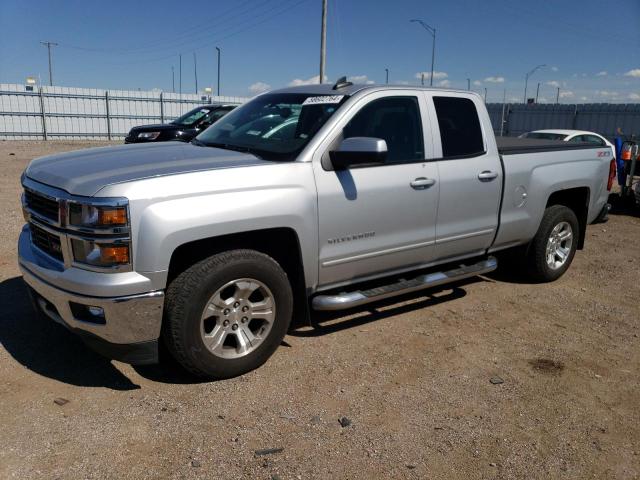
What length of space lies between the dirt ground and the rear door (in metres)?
0.71

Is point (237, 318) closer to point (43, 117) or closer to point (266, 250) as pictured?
point (266, 250)

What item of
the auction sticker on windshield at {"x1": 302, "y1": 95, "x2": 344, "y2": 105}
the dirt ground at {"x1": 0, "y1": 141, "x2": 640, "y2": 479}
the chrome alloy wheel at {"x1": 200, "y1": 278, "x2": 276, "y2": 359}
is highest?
the auction sticker on windshield at {"x1": 302, "y1": 95, "x2": 344, "y2": 105}

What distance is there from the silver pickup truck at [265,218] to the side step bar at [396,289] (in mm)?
14

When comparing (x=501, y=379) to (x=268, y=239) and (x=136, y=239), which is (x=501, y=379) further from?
(x=136, y=239)

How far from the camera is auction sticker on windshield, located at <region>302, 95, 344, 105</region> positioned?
4233 mm

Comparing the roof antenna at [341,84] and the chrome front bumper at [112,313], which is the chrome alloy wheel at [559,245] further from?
the chrome front bumper at [112,313]

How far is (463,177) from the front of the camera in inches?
184

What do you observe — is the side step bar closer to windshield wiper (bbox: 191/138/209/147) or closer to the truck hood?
the truck hood

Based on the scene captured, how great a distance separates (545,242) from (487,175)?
1.35m

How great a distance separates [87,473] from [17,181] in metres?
10.8

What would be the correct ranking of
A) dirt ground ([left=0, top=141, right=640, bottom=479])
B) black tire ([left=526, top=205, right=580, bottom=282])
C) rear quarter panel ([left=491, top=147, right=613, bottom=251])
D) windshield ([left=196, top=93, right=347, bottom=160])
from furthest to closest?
black tire ([left=526, top=205, right=580, bottom=282]) < rear quarter panel ([left=491, top=147, right=613, bottom=251]) < windshield ([left=196, top=93, right=347, bottom=160]) < dirt ground ([left=0, top=141, right=640, bottom=479])

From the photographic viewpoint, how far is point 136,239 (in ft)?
10.1

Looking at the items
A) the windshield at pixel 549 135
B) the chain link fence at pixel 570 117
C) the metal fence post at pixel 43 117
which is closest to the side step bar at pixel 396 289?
the windshield at pixel 549 135

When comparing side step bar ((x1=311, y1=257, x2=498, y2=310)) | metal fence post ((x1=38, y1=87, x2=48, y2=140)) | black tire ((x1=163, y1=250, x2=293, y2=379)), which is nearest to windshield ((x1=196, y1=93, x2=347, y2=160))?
black tire ((x1=163, y1=250, x2=293, y2=379))
